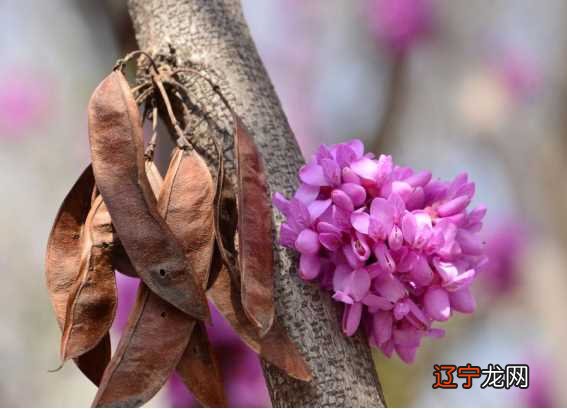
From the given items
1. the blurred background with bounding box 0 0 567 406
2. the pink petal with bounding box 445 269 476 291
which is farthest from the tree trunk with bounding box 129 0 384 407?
the blurred background with bounding box 0 0 567 406

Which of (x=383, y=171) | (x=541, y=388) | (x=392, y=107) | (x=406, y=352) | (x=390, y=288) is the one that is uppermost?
(x=383, y=171)

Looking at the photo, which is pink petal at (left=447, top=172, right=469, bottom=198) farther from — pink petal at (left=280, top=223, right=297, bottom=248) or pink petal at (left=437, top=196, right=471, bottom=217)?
pink petal at (left=280, top=223, right=297, bottom=248)

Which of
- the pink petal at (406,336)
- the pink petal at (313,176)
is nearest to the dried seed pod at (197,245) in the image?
the pink petal at (313,176)

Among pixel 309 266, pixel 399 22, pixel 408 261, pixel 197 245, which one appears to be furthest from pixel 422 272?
pixel 399 22

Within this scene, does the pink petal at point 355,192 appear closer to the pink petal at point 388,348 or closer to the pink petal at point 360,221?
the pink petal at point 360,221

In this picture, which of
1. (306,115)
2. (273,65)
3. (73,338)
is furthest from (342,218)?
(273,65)

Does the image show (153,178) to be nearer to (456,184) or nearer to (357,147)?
(357,147)
